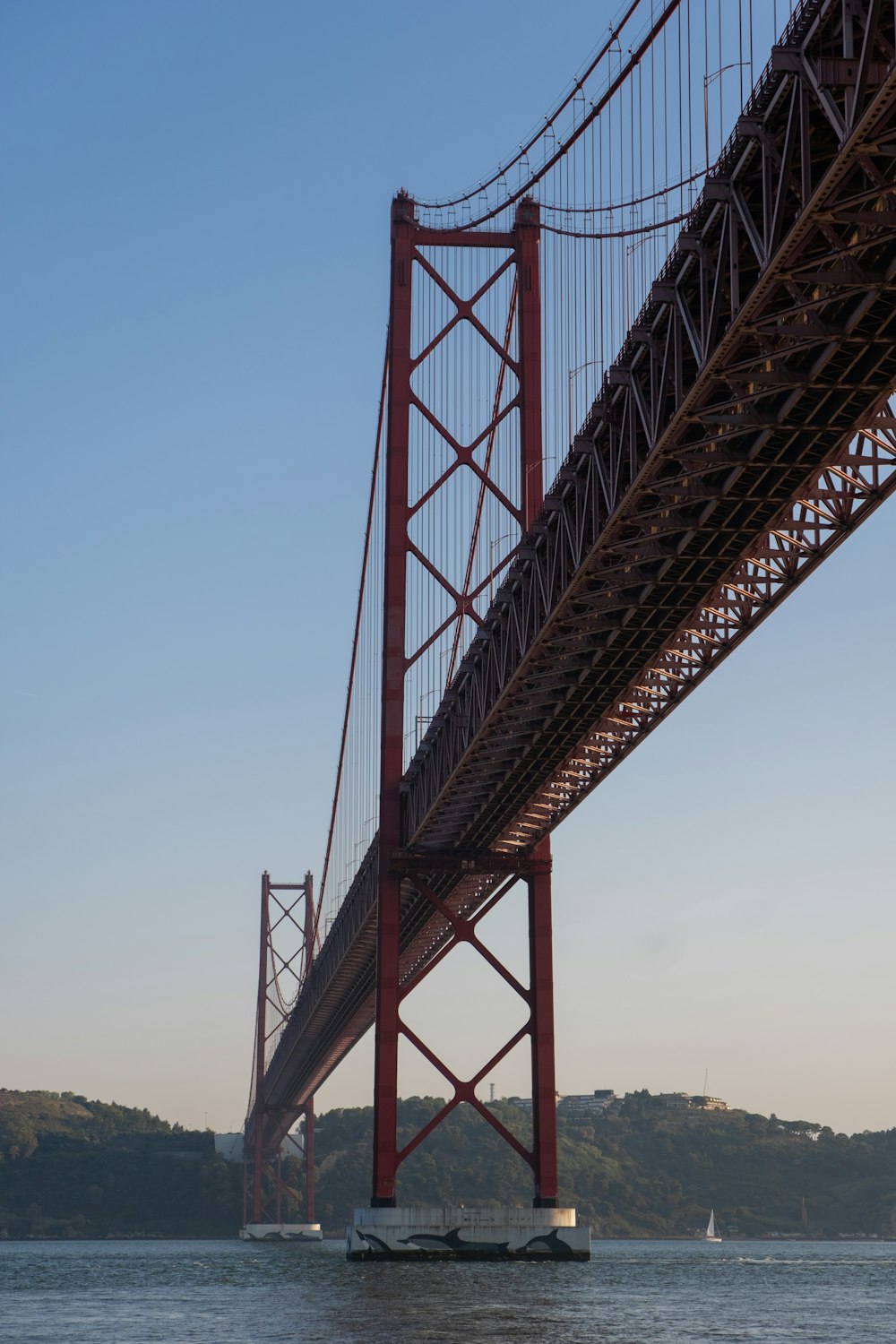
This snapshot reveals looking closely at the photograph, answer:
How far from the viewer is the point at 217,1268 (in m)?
50.0

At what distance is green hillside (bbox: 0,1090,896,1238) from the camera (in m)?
115

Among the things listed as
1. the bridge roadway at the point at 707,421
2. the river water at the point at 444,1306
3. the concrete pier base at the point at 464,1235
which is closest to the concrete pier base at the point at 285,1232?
the river water at the point at 444,1306

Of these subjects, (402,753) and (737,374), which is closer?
(737,374)

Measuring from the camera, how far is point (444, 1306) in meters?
24.5

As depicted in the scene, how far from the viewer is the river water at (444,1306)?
74.9 feet

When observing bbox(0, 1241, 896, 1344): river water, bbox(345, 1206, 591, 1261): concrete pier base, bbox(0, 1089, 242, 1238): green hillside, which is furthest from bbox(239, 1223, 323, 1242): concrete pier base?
bbox(345, 1206, 591, 1261): concrete pier base

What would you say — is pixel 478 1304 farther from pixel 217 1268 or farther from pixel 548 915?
pixel 217 1268

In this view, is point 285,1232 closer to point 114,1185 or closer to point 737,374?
point 114,1185

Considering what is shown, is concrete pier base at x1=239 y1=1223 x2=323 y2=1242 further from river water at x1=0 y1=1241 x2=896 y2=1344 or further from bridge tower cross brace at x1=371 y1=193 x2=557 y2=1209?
bridge tower cross brace at x1=371 y1=193 x2=557 y2=1209

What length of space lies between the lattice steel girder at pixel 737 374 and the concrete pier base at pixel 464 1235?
434 inches

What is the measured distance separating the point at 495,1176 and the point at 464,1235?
3173 inches

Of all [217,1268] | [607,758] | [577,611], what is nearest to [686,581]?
[577,611]

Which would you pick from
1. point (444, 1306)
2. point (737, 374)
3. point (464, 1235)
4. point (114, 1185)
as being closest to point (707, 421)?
point (737, 374)

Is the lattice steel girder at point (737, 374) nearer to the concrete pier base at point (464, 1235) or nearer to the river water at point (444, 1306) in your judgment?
the river water at point (444, 1306)
